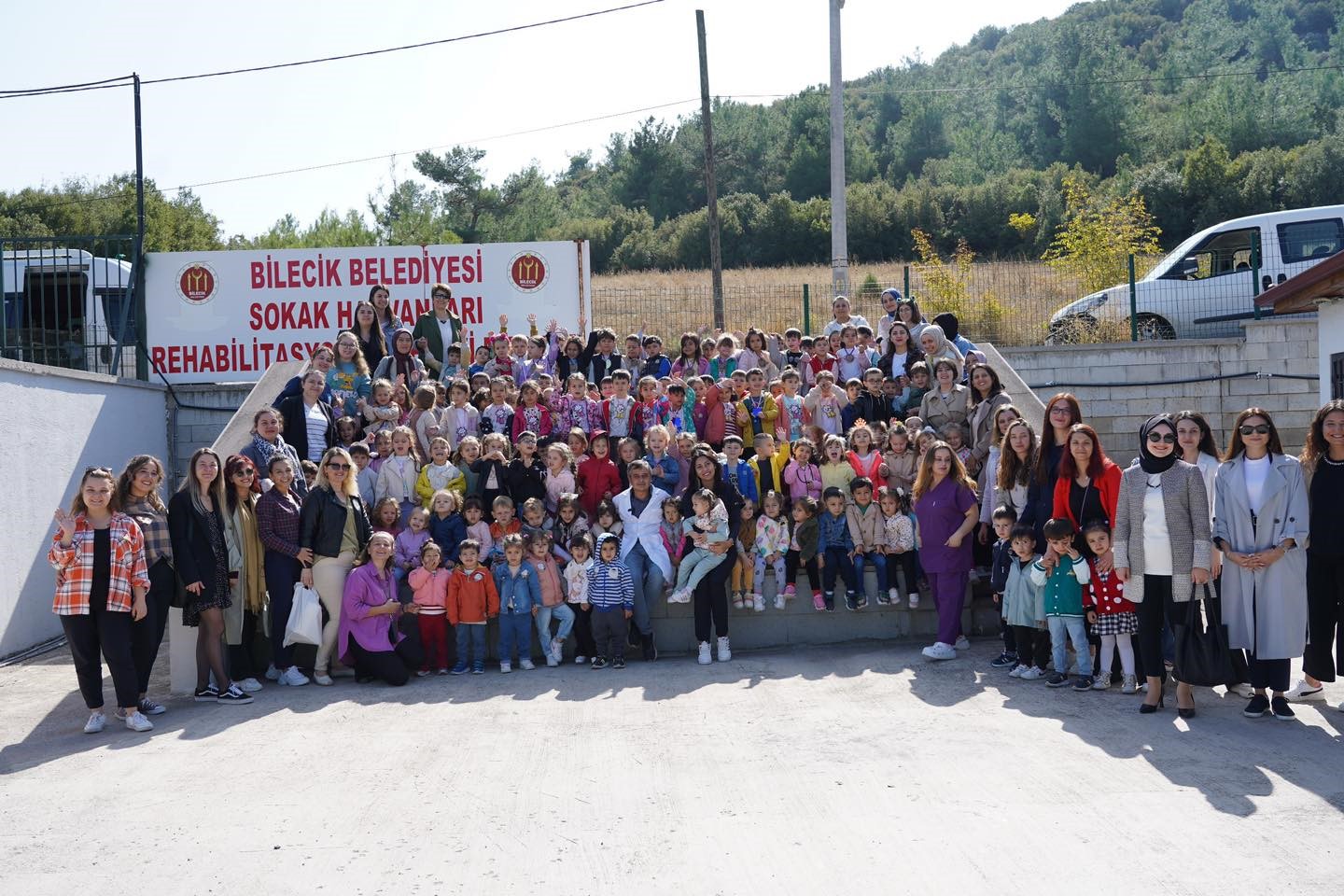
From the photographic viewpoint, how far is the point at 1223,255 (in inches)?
655

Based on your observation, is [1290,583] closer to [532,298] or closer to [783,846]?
[783,846]

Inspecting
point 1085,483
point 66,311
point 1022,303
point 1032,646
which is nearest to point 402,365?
point 66,311

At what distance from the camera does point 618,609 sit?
9.39m

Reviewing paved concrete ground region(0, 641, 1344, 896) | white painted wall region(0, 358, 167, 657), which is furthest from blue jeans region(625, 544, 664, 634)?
white painted wall region(0, 358, 167, 657)

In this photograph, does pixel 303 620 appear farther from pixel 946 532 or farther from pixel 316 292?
pixel 316 292


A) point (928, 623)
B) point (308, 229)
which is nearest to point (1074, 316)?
point (928, 623)

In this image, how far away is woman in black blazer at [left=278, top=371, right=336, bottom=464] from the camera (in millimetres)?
10945

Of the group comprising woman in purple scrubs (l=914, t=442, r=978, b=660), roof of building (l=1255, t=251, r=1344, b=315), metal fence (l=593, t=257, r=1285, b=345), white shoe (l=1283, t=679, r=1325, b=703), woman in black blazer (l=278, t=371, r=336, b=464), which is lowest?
white shoe (l=1283, t=679, r=1325, b=703)

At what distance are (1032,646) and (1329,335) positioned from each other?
440cm

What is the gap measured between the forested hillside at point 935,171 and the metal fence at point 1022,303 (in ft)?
35.0

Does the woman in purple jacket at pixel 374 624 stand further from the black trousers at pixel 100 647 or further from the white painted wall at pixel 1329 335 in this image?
the white painted wall at pixel 1329 335

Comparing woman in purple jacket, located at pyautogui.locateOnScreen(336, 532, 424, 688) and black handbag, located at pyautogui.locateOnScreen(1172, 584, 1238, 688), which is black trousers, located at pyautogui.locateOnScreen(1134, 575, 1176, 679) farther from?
woman in purple jacket, located at pyautogui.locateOnScreen(336, 532, 424, 688)

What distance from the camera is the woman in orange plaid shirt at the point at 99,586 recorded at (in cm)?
773

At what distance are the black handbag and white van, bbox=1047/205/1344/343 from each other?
10.1 metres
